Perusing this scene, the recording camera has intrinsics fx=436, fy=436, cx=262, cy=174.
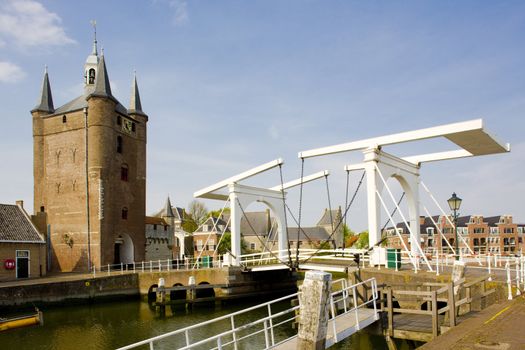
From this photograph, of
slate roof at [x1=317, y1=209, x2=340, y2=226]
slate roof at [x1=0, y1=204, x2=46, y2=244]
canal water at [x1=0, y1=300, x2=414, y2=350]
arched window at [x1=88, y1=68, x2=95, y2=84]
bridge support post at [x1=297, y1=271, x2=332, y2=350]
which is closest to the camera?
bridge support post at [x1=297, y1=271, x2=332, y2=350]

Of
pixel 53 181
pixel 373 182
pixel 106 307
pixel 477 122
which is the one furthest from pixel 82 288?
pixel 477 122

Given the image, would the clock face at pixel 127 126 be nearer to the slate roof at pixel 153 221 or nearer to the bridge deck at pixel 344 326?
the slate roof at pixel 153 221

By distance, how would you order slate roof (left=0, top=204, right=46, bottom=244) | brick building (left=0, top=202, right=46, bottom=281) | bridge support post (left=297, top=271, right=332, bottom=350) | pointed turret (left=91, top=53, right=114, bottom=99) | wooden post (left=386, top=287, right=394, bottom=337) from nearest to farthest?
bridge support post (left=297, top=271, right=332, bottom=350), wooden post (left=386, top=287, right=394, bottom=337), brick building (left=0, top=202, right=46, bottom=281), slate roof (left=0, top=204, right=46, bottom=244), pointed turret (left=91, top=53, right=114, bottom=99)

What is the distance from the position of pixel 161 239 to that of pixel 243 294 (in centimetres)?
1900

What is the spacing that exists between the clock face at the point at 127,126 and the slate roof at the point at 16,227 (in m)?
8.23

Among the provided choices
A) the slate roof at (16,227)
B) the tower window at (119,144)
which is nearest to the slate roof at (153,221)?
the tower window at (119,144)

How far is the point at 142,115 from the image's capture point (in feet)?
105

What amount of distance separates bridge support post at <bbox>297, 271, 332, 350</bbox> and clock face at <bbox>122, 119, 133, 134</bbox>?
26408 mm

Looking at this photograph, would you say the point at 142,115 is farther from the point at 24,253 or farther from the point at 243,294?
the point at 243,294

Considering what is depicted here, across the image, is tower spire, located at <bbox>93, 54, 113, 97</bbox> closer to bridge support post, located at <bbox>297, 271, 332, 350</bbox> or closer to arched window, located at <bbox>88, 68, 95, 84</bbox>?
arched window, located at <bbox>88, 68, 95, 84</bbox>

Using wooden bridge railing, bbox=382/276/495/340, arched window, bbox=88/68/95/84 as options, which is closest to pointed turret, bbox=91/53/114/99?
arched window, bbox=88/68/95/84

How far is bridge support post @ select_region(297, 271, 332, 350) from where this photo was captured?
5.80 metres

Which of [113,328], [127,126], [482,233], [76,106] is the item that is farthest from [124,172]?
[482,233]

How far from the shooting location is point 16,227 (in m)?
24.5
